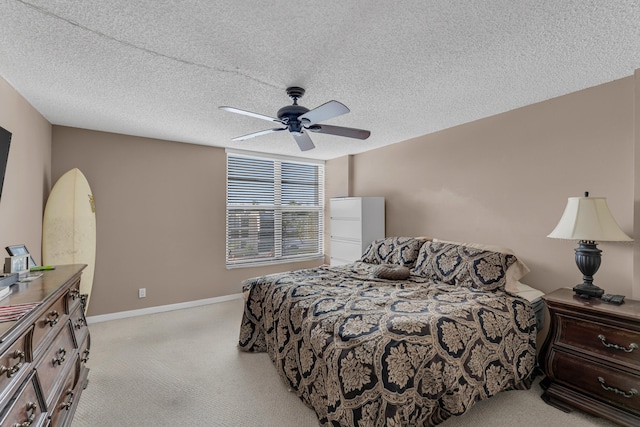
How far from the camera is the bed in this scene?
5.02 feet

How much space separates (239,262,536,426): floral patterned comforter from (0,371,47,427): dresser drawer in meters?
1.35

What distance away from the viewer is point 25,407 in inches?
46.5

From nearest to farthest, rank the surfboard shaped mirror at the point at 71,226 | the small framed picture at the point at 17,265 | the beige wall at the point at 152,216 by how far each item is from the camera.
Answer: the small framed picture at the point at 17,265
the surfboard shaped mirror at the point at 71,226
the beige wall at the point at 152,216

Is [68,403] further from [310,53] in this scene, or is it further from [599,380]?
[599,380]

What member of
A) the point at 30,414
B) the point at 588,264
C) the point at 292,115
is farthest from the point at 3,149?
the point at 588,264

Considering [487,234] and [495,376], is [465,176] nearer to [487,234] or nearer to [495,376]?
[487,234]

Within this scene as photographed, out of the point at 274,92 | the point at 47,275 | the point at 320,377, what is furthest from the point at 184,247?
the point at 320,377

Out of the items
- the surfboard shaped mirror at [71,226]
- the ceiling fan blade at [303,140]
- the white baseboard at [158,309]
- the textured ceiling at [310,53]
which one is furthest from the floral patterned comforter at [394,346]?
the surfboard shaped mirror at [71,226]

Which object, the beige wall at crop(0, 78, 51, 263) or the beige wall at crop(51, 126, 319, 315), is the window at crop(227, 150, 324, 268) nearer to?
the beige wall at crop(51, 126, 319, 315)

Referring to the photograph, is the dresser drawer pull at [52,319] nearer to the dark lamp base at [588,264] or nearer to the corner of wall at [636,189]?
the dark lamp base at [588,264]

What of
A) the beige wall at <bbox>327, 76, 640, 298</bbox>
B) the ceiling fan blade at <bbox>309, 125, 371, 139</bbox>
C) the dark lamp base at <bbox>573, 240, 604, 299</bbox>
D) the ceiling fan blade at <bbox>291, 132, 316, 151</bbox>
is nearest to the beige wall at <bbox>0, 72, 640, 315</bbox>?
the beige wall at <bbox>327, 76, 640, 298</bbox>

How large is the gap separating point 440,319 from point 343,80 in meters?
1.84

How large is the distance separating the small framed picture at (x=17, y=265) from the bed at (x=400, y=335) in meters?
1.60

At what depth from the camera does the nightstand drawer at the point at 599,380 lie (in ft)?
5.68
